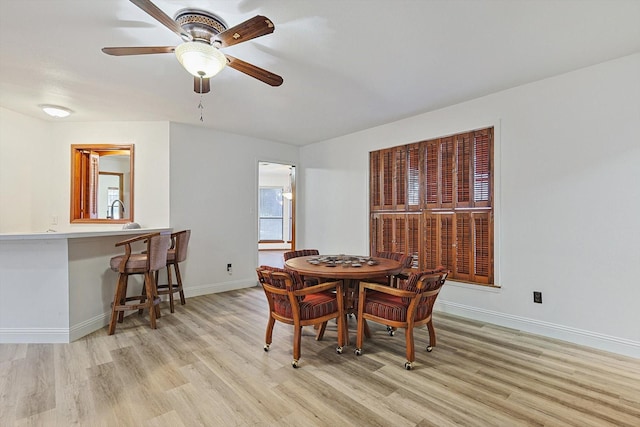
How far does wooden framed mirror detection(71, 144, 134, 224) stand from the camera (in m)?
4.27

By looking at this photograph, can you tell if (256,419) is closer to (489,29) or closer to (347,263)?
(347,263)

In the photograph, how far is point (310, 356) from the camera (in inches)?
100

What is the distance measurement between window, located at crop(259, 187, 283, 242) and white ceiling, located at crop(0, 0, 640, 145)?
6.29 metres

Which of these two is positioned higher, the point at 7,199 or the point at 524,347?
the point at 7,199

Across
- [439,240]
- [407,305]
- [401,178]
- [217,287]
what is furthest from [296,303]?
[217,287]

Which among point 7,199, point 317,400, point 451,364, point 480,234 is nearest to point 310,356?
point 317,400

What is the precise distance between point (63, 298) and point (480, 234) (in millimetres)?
4314

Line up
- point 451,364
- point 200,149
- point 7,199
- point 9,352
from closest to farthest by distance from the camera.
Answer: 1. point 451,364
2. point 9,352
3. point 7,199
4. point 200,149

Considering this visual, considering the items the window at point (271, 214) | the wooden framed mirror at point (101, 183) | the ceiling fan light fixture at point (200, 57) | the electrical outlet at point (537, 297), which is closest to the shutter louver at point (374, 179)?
the electrical outlet at point (537, 297)

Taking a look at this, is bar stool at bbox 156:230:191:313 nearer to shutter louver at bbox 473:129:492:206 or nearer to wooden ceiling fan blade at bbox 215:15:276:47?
wooden ceiling fan blade at bbox 215:15:276:47

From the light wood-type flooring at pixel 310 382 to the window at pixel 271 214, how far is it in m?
7.13

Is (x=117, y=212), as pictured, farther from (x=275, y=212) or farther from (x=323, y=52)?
(x=275, y=212)

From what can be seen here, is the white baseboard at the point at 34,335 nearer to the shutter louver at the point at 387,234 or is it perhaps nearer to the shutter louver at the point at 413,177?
the shutter louver at the point at 387,234

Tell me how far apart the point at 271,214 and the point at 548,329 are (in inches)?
326
